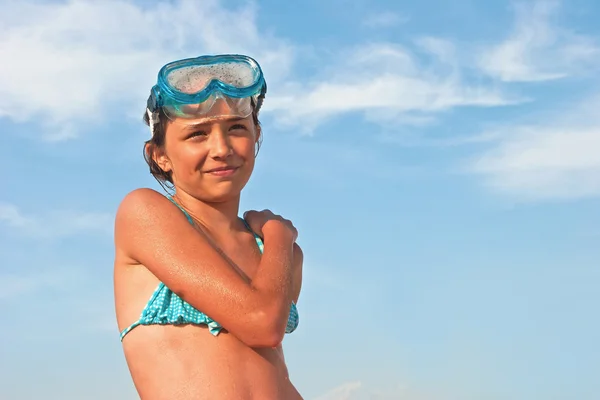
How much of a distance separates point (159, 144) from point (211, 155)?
390mm

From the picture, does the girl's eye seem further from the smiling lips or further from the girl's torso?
the girl's torso

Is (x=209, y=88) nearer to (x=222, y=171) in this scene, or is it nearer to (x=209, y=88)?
(x=209, y=88)

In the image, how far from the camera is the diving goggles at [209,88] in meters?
4.32

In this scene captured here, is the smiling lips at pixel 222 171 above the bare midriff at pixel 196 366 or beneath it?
above

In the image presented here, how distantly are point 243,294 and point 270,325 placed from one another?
201 mm

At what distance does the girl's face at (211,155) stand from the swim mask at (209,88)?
0.05m

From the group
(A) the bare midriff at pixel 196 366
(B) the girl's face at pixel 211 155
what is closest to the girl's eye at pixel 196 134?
(B) the girl's face at pixel 211 155

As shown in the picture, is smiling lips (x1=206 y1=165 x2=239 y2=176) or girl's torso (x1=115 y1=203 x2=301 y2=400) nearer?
girl's torso (x1=115 y1=203 x2=301 y2=400)

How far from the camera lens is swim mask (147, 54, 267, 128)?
4.32 m

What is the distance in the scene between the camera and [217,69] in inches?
178

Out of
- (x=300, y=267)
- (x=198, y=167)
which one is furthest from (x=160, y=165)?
(x=300, y=267)

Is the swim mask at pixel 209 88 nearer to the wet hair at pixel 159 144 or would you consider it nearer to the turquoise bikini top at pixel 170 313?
the wet hair at pixel 159 144

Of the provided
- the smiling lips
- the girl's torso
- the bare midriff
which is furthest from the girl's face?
the bare midriff

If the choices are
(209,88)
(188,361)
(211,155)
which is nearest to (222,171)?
(211,155)
